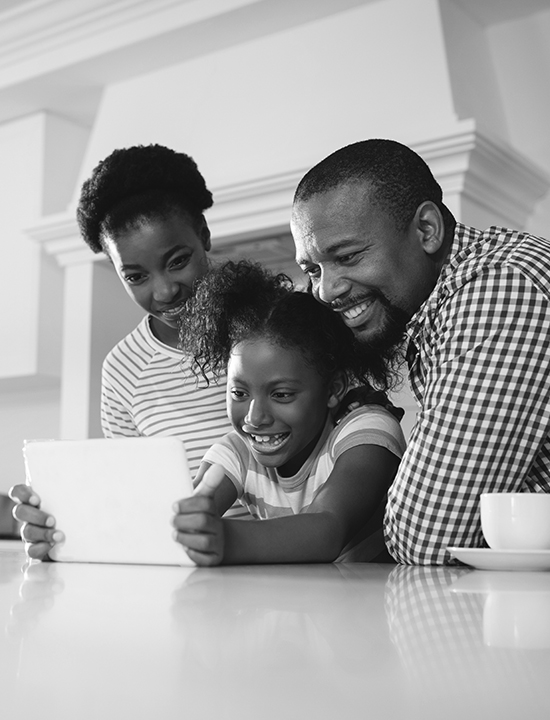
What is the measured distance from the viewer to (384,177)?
1.28 meters

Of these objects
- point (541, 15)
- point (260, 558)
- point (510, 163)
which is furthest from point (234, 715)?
point (541, 15)

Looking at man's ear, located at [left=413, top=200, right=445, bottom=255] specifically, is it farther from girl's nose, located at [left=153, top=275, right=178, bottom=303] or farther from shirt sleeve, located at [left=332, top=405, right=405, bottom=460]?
girl's nose, located at [left=153, top=275, right=178, bottom=303]

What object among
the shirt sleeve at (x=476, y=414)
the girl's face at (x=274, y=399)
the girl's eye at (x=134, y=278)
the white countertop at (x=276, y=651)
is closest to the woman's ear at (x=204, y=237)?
the girl's eye at (x=134, y=278)

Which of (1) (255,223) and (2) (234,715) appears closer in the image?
(2) (234,715)

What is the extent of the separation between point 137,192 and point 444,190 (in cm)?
107

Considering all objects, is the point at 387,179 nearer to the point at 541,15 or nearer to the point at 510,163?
the point at 510,163

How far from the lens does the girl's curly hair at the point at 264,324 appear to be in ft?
4.66

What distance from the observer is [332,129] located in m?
2.74

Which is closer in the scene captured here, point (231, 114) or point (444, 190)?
point (444, 190)

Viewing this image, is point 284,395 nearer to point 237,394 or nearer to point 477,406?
point 237,394

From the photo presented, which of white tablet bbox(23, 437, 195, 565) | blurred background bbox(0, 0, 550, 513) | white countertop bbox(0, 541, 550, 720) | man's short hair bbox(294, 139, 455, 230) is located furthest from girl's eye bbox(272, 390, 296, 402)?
blurred background bbox(0, 0, 550, 513)

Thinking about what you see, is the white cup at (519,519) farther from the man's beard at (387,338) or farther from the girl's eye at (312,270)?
the girl's eye at (312,270)

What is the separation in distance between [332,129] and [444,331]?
1.74 meters

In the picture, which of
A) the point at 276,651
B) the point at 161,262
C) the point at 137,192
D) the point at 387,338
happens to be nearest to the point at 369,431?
the point at 387,338
